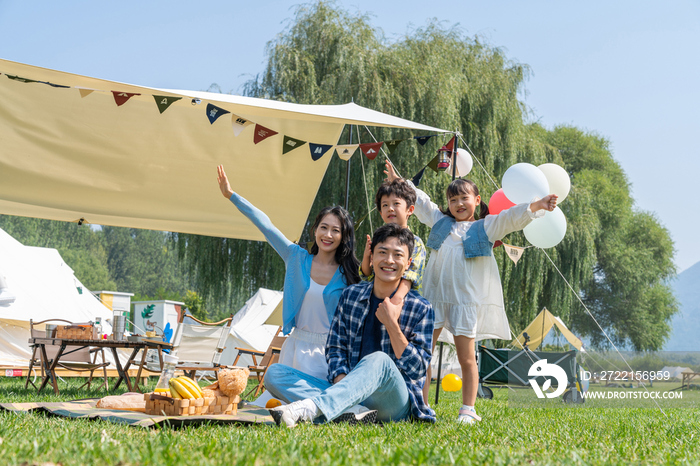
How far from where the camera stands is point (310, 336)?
354 cm

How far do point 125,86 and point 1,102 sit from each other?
133 centimetres

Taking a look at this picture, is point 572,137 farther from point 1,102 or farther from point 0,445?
point 0,445

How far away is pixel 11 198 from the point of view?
5.59m

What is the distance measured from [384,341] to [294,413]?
0.75m

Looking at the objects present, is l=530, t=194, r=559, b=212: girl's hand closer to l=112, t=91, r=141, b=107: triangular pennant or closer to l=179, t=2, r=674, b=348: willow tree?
l=112, t=91, r=141, b=107: triangular pennant

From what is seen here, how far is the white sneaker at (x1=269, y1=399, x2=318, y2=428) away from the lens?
7.91 ft

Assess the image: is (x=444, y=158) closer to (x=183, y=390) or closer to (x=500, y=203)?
(x=500, y=203)

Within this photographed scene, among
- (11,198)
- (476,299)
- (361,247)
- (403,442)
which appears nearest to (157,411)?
(403,442)

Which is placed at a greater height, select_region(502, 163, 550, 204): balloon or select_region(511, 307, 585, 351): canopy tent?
select_region(502, 163, 550, 204): balloon

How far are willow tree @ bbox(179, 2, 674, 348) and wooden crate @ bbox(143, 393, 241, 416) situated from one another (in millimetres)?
6299

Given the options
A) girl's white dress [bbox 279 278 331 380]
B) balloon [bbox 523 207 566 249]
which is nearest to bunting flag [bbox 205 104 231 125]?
girl's white dress [bbox 279 278 331 380]

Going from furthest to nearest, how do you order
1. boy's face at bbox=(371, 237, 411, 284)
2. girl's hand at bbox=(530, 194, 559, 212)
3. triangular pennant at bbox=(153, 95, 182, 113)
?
triangular pennant at bbox=(153, 95, 182, 113) < girl's hand at bbox=(530, 194, 559, 212) < boy's face at bbox=(371, 237, 411, 284)

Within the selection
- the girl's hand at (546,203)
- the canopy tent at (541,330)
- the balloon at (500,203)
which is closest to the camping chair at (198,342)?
the balloon at (500,203)

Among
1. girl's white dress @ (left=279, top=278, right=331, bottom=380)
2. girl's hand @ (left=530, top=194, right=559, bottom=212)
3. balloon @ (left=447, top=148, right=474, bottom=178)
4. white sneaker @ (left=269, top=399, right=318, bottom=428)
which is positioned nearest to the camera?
white sneaker @ (left=269, top=399, right=318, bottom=428)
